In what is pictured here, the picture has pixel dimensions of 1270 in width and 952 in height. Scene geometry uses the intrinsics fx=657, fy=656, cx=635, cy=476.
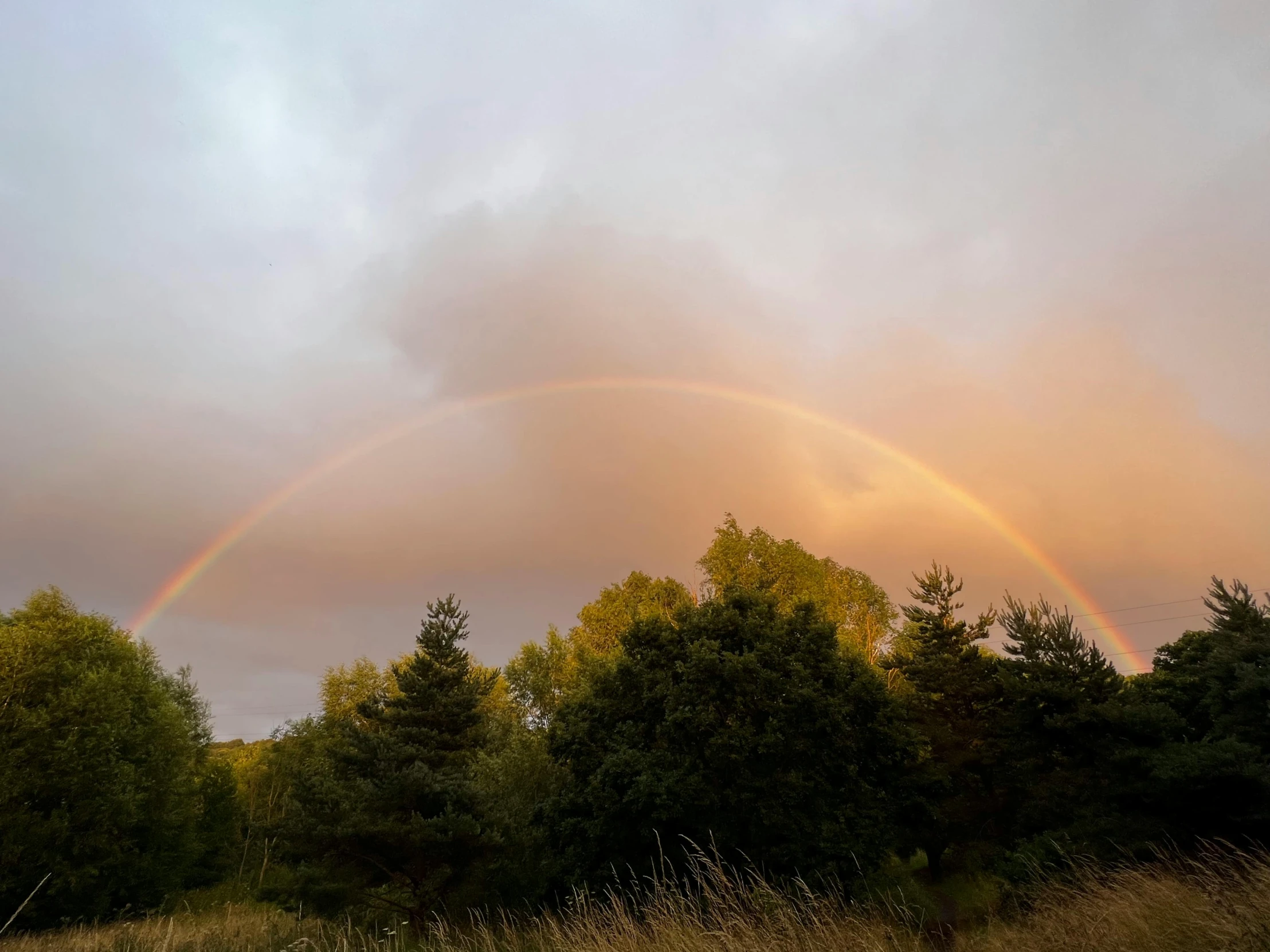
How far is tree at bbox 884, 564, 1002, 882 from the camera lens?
2739 cm

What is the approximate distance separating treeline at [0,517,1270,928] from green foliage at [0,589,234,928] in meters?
0.13

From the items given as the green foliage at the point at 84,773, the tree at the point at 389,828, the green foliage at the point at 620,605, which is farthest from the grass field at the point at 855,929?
the green foliage at the point at 620,605

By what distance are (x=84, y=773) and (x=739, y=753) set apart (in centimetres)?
3009

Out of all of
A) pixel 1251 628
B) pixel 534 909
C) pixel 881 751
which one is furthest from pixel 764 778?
pixel 1251 628

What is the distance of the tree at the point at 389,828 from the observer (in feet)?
77.7

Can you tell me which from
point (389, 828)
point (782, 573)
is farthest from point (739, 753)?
point (782, 573)

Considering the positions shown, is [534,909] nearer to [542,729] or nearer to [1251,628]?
[542,729]

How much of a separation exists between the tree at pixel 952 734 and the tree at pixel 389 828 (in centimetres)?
1744

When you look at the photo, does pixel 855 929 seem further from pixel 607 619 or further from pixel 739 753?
pixel 607 619

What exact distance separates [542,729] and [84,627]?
2455 cm

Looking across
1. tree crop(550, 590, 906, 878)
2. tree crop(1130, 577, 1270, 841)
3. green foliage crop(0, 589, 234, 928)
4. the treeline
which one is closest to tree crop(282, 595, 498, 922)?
the treeline

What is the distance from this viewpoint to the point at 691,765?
72.9ft

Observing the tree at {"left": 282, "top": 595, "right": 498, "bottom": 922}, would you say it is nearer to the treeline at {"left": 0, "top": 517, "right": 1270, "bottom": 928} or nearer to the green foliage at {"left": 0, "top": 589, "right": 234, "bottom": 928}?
the treeline at {"left": 0, "top": 517, "right": 1270, "bottom": 928}

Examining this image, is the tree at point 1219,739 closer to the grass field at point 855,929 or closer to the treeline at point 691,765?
the treeline at point 691,765
